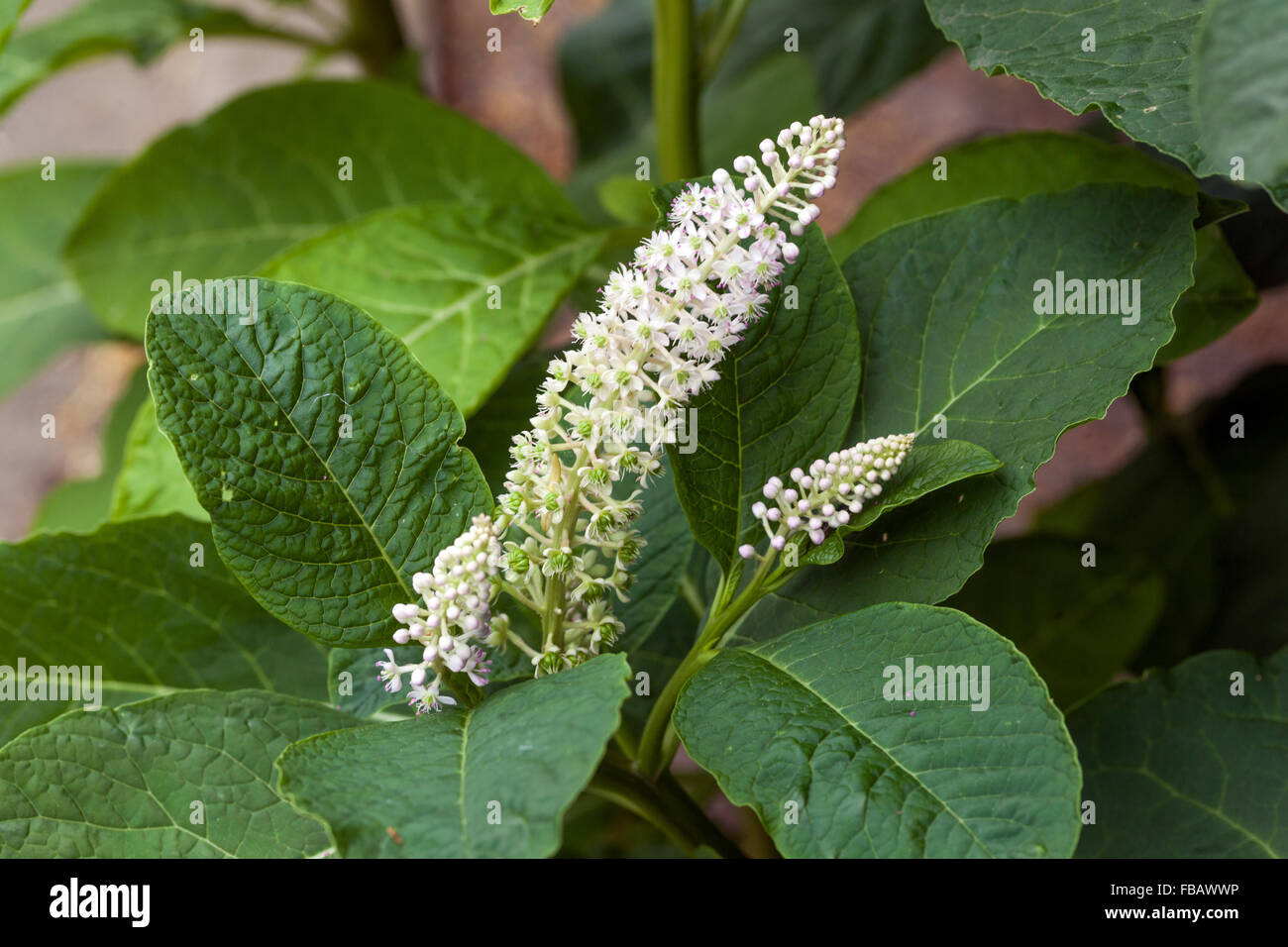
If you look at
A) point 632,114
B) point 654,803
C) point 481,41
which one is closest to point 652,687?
point 654,803

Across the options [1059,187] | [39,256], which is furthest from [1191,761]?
[39,256]

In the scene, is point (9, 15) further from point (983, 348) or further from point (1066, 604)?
point (1066, 604)

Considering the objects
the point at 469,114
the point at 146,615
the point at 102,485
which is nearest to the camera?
the point at 146,615

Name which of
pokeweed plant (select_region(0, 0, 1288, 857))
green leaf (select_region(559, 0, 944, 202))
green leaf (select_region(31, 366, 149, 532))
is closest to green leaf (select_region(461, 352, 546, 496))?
pokeweed plant (select_region(0, 0, 1288, 857))

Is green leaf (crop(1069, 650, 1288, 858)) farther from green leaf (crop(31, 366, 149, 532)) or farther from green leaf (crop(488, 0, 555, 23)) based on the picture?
green leaf (crop(31, 366, 149, 532))
